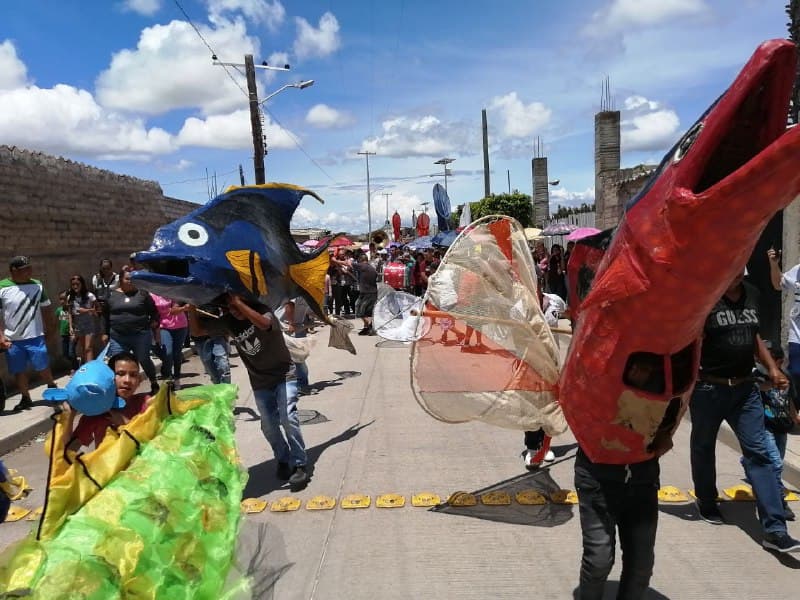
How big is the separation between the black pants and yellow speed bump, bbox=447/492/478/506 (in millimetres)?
1673

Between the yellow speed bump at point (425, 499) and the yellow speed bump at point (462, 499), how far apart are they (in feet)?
0.29

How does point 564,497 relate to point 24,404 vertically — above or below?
below

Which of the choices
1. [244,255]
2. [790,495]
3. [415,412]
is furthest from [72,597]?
[415,412]

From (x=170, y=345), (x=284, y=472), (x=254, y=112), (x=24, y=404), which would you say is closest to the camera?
(x=284, y=472)

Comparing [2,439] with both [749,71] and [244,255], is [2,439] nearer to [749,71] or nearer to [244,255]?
[244,255]

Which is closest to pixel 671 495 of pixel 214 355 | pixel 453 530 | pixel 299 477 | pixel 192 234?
pixel 453 530

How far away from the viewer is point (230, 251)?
3.98m

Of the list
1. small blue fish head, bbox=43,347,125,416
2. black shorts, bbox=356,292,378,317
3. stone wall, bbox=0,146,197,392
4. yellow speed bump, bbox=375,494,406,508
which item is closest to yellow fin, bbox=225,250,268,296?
small blue fish head, bbox=43,347,125,416

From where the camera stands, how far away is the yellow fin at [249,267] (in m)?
4.00

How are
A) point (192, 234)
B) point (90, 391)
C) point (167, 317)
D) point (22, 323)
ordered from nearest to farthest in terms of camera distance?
1. point (90, 391)
2. point (192, 234)
3. point (22, 323)
4. point (167, 317)

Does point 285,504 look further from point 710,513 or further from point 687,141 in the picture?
point 687,141

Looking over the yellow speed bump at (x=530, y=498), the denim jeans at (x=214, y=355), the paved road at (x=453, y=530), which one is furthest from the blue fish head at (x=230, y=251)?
the yellow speed bump at (x=530, y=498)

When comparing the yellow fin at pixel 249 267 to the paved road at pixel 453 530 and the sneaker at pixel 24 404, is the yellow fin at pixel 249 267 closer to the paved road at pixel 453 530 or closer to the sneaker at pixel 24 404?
the paved road at pixel 453 530

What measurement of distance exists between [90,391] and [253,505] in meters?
1.87
